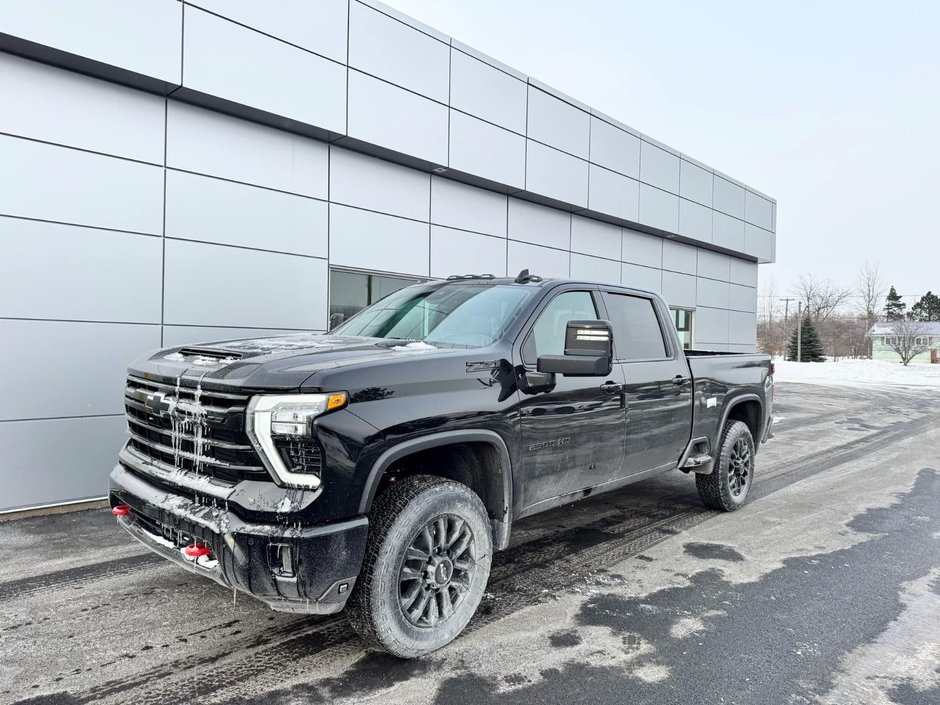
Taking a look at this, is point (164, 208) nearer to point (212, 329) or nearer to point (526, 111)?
point (212, 329)

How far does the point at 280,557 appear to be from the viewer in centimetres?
273

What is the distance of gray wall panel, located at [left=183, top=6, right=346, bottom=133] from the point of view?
7098 millimetres

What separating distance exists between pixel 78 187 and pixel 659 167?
43.2 feet

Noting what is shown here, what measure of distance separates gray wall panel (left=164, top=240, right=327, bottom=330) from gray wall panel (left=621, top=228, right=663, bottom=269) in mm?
8910

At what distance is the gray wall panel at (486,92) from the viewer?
10.4 m

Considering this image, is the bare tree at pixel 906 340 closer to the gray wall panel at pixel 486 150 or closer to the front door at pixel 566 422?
the gray wall panel at pixel 486 150

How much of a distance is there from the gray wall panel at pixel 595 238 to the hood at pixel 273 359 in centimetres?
1062

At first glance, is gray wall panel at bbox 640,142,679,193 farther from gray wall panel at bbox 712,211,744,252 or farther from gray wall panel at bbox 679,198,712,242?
gray wall panel at bbox 712,211,744,252

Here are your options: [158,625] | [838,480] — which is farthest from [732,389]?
Result: [158,625]

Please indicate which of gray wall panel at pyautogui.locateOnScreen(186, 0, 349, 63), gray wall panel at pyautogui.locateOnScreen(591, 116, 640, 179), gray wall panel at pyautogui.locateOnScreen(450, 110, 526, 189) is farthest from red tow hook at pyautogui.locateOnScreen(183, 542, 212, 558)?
gray wall panel at pyautogui.locateOnScreen(591, 116, 640, 179)

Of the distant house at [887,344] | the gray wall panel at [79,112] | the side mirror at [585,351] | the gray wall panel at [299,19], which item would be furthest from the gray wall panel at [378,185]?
the distant house at [887,344]

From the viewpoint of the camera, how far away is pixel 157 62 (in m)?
6.69

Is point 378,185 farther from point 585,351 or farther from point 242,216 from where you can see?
point 585,351

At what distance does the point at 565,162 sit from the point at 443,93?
359 centimetres
